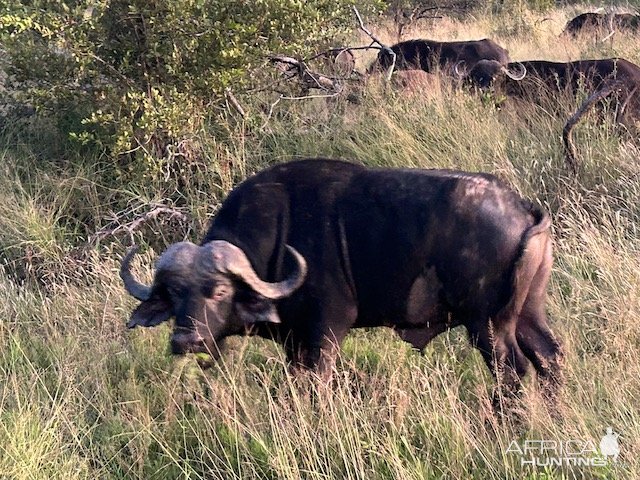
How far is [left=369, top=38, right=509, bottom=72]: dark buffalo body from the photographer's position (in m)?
12.4

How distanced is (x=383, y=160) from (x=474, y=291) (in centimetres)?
312

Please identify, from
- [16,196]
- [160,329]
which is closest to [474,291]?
[160,329]

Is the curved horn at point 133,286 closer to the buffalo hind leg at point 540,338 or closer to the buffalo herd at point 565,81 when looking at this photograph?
the buffalo hind leg at point 540,338

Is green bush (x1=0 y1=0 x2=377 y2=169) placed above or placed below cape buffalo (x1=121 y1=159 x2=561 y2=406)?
above

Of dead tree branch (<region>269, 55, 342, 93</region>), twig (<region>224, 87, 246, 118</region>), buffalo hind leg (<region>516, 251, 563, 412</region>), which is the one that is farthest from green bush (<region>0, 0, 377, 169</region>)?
buffalo hind leg (<region>516, 251, 563, 412</region>)

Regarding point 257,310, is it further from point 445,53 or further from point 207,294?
point 445,53

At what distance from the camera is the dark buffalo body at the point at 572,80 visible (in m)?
7.65

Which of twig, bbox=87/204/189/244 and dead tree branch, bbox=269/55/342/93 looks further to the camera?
dead tree branch, bbox=269/55/342/93

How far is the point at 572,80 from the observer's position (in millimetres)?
8570

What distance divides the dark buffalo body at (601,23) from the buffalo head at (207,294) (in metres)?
11.5

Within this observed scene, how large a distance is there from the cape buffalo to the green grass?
9.7 inches

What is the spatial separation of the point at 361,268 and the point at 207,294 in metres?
0.73

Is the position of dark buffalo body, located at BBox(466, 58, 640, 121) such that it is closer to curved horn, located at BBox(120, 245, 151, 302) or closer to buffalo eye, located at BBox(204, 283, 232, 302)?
buffalo eye, located at BBox(204, 283, 232, 302)

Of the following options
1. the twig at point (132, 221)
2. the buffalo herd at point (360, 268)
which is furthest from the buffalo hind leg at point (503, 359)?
the twig at point (132, 221)
